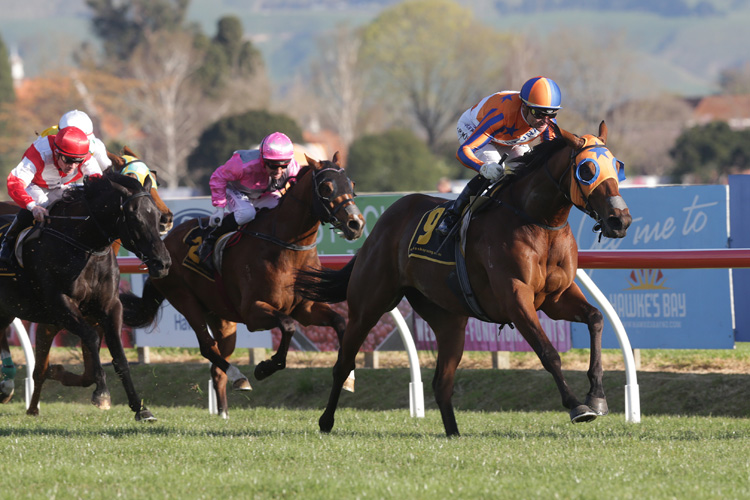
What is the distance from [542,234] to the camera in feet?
18.7

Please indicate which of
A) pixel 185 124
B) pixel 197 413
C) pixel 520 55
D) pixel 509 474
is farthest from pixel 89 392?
pixel 520 55

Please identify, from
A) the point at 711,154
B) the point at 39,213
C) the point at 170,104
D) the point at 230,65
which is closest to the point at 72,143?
the point at 39,213

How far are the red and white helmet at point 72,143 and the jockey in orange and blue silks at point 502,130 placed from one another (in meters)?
2.36

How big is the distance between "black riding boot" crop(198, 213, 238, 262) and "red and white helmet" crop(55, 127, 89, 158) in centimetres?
129

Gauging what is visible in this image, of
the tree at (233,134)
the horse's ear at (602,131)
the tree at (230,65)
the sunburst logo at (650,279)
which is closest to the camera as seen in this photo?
the horse's ear at (602,131)

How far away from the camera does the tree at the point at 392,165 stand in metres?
36.7

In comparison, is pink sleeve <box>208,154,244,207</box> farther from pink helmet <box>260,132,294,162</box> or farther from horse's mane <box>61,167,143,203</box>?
horse's mane <box>61,167,143,203</box>

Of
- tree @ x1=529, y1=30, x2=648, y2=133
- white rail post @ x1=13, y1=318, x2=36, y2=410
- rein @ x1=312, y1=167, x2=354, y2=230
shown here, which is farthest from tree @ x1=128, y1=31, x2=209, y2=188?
rein @ x1=312, y1=167, x2=354, y2=230

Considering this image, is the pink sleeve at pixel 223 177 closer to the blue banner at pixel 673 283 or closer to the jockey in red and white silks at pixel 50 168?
the jockey in red and white silks at pixel 50 168

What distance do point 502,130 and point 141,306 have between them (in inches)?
134

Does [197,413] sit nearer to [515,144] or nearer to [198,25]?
[515,144]

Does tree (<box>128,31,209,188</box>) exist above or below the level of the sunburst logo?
below

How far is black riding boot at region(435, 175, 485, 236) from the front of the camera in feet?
19.9

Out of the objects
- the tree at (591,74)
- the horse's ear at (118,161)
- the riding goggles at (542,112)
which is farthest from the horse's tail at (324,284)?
the tree at (591,74)
